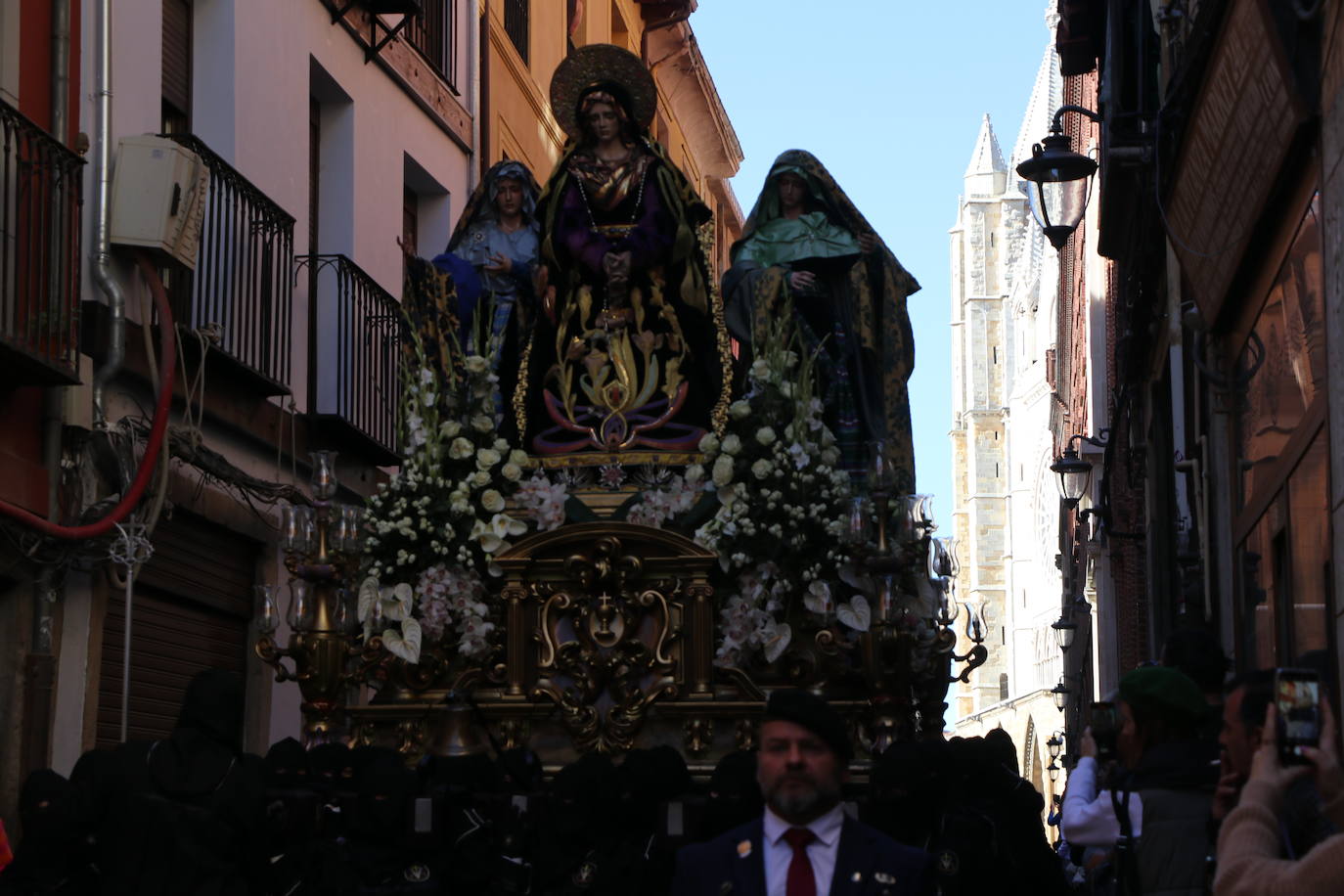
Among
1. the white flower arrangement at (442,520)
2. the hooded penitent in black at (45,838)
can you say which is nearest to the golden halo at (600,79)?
the white flower arrangement at (442,520)

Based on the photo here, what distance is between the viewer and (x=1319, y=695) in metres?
3.62

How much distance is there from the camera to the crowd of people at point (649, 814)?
187 inches

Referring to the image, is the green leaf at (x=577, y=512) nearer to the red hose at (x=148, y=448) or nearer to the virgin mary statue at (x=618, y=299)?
the virgin mary statue at (x=618, y=299)

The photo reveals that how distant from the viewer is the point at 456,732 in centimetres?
890

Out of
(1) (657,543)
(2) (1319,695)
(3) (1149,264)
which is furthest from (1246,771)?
(3) (1149,264)

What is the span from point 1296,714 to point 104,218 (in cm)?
827

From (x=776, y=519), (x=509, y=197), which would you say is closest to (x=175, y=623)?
(x=509, y=197)

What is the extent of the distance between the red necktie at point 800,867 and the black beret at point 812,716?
0.20m

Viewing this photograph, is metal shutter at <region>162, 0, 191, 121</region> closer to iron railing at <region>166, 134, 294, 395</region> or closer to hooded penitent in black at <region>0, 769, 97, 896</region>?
iron railing at <region>166, 134, 294, 395</region>

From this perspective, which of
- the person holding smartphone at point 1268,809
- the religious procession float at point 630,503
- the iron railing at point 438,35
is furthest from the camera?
the iron railing at point 438,35

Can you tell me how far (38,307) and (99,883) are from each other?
12.0 ft

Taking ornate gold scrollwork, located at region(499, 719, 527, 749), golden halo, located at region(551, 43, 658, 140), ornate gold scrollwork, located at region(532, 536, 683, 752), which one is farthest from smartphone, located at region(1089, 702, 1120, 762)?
golden halo, located at region(551, 43, 658, 140)

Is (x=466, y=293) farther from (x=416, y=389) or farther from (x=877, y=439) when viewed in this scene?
(x=877, y=439)

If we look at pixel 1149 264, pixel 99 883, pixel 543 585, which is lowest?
pixel 99 883
